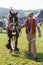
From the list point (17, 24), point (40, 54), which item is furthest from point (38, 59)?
point (17, 24)

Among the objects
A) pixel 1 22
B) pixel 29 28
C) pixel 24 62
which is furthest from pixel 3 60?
pixel 1 22

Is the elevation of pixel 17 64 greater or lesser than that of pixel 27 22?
lesser

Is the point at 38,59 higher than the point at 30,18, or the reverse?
the point at 30,18

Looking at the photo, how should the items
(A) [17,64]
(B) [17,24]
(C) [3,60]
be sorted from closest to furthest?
(A) [17,64] → (C) [3,60] → (B) [17,24]

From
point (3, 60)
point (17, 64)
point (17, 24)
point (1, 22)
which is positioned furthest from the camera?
point (1, 22)

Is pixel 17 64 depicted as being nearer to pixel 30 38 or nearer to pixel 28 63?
pixel 28 63

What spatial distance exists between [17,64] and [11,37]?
1.99 meters

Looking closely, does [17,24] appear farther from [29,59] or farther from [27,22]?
[29,59]

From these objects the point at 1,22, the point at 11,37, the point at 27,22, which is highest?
the point at 27,22

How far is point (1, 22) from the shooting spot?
25.7 metres

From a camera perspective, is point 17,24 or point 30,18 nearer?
point 30,18

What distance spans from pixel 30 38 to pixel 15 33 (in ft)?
2.85

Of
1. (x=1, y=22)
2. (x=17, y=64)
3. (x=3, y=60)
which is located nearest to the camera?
(x=17, y=64)

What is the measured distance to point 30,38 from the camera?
30.0 ft
